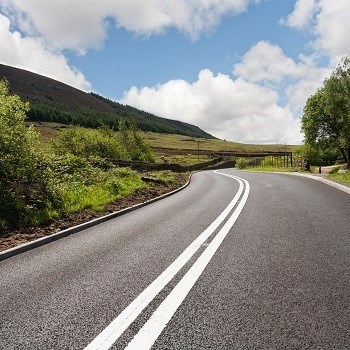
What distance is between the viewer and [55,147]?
5084 cm

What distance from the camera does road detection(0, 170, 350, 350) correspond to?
3.64 m

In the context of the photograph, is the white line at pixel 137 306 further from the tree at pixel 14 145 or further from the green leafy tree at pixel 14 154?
the tree at pixel 14 145

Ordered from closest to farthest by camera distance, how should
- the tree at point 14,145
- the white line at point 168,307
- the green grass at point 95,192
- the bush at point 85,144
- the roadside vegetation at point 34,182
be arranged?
1. the white line at point 168,307
2. the roadside vegetation at point 34,182
3. the tree at point 14,145
4. the green grass at point 95,192
5. the bush at point 85,144

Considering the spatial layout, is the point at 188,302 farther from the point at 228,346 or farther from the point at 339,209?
the point at 339,209

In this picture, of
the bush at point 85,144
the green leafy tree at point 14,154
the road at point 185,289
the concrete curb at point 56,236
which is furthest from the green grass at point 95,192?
the bush at point 85,144

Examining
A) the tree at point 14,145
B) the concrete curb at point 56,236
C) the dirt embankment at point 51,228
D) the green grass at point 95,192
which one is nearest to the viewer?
the concrete curb at point 56,236

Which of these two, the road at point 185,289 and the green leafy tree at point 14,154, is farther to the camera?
the green leafy tree at point 14,154

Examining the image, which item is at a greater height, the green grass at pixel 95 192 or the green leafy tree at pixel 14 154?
the green leafy tree at pixel 14 154

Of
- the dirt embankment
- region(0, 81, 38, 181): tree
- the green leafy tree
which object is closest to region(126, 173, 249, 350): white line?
the dirt embankment

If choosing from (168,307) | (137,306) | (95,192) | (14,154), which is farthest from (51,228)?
(168,307)

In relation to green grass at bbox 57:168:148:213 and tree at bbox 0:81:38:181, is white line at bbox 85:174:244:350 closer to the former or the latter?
green grass at bbox 57:168:148:213

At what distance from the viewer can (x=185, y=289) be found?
16.1 feet

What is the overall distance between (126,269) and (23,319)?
2.01m

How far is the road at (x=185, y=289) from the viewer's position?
3.64 meters
